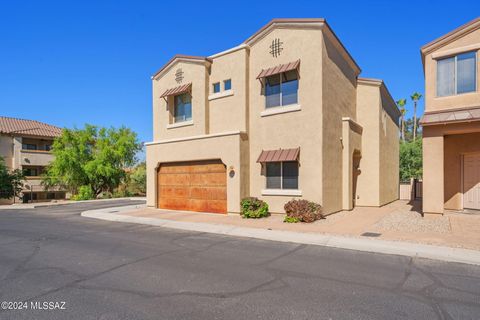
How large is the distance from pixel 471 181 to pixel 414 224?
5121 millimetres

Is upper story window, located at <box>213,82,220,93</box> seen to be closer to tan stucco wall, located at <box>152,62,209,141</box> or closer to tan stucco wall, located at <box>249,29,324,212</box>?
tan stucco wall, located at <box>152,62,209,141</box>

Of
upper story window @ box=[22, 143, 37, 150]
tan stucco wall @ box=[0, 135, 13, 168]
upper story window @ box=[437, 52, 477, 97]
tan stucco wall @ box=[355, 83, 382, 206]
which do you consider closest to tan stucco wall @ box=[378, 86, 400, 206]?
tan stucco wall @ box=[355, 83, 382, 206]

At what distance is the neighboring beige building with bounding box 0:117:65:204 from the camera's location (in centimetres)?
3284

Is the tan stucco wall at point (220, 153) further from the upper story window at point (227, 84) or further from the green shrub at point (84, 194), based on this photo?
the green shrub at point (84, 194)

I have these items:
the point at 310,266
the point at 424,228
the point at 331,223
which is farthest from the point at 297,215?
the point at 310,266

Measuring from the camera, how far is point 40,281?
6.02 meters

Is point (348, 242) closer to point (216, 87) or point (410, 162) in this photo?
point (216, 87)

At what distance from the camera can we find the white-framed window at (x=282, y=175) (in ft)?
47.1

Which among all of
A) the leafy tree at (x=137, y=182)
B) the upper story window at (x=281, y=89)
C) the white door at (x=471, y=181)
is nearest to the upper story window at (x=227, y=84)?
the upper story window at (x=281, y=89)

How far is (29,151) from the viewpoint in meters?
34.4

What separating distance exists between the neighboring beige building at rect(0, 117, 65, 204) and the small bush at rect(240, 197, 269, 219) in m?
27.0

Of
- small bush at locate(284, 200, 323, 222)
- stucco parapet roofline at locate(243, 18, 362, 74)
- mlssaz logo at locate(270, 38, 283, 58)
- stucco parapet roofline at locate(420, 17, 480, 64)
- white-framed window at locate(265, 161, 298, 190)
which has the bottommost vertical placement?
small bush at locate(284, 200, 323, 222)

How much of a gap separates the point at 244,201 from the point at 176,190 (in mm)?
5308

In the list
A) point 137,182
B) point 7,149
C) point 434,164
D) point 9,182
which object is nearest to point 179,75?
point 434,164
